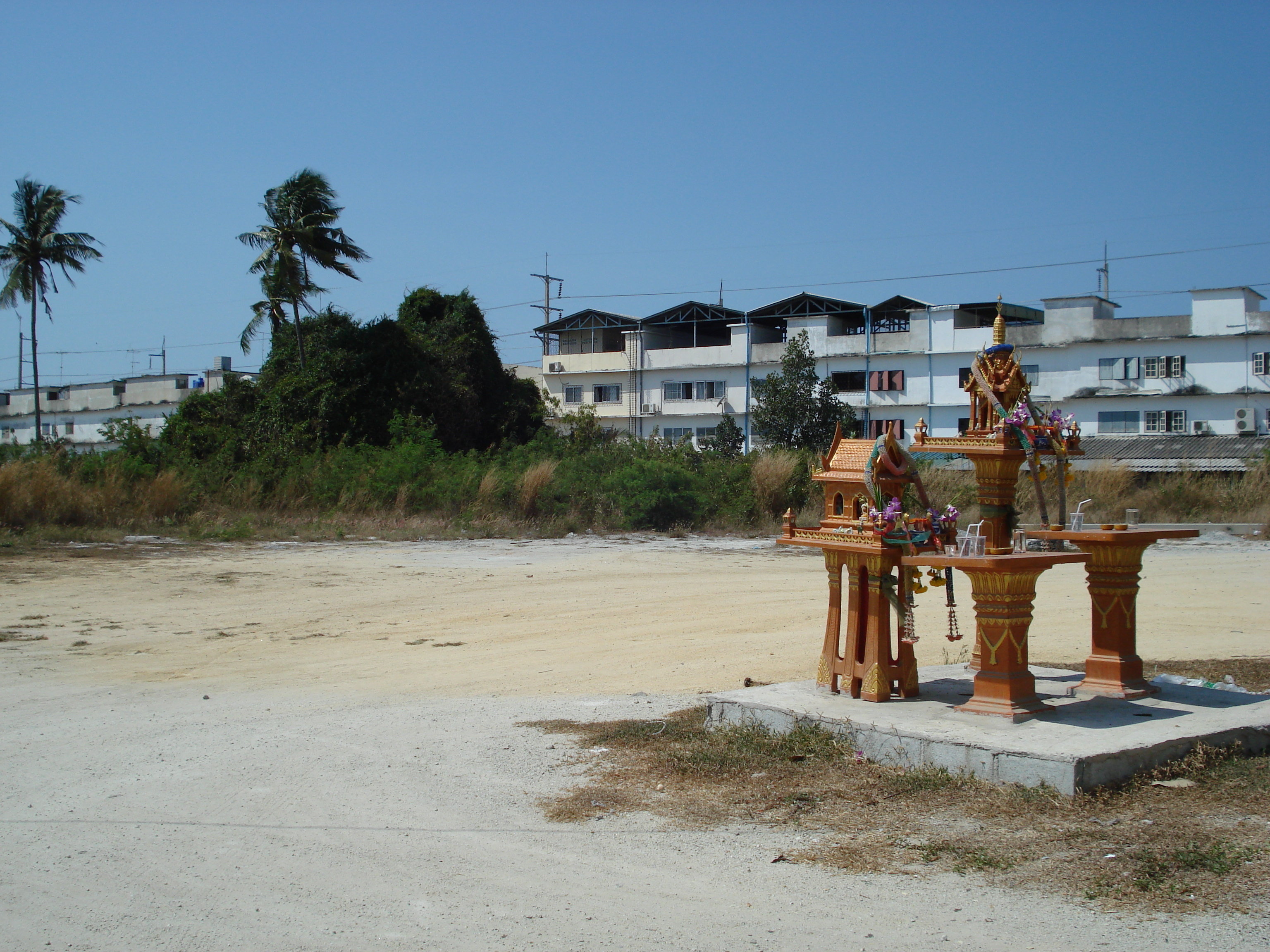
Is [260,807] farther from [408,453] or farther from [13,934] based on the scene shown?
[408,453]

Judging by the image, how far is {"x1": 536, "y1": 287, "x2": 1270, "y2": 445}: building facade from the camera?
40.6m

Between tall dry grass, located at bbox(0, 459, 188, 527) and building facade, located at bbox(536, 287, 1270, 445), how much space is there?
58.0 ft

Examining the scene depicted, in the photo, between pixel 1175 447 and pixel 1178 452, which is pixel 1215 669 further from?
pixel 1175 447

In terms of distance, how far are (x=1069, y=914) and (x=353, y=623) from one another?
10.2 m

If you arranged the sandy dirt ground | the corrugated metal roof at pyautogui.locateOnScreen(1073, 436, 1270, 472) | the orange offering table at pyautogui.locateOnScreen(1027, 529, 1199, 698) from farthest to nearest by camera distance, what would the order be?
the corrugated metal roof at pyautogui.locateOnScreen(1073, 436, 1270, 472) → the orange offering table at pyautogui.locateOnScreen(1027, 529, 1199, 698) → the sandy dirt ground

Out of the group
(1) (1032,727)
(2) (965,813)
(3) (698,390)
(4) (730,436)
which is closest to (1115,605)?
(1) (1032,727)

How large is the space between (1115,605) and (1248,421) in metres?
37.6

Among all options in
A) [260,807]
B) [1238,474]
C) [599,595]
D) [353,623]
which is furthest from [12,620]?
[1238,474]

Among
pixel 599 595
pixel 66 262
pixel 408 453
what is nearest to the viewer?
pixel 599 595

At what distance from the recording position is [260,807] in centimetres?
600

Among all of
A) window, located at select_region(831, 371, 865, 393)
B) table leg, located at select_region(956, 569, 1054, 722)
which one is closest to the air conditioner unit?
window, located at select_region(831, 371, 865, 393)

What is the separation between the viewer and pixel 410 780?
653 cm

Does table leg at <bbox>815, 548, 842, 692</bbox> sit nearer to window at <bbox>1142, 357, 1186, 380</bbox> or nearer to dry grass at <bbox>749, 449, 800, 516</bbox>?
dry grass at <bbox>749, 449, 800, 516</bbox>

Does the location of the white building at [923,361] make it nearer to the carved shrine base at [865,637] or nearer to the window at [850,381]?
the window at [850,381]
